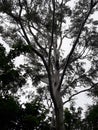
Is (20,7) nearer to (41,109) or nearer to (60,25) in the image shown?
(60,25)

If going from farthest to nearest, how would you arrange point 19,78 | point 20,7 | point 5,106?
point 20,7 < point 19,78 < point 5,106

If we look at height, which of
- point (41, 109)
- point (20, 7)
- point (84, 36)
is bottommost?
point (41, 109)

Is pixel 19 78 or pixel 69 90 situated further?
pixel 69 90

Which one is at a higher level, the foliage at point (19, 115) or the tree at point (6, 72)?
the tree at point (6, 72)

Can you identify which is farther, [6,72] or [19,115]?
[6,72]

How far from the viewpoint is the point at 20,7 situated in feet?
27.2

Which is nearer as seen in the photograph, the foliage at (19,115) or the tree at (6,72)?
the foliage at (19,115)

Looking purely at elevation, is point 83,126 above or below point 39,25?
below

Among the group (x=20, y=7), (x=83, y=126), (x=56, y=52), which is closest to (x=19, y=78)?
(x=20, y=7)

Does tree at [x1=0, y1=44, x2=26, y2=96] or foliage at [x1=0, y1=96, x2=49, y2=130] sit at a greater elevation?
tree at [x1=0, y1=44, x2=26, y2=96]

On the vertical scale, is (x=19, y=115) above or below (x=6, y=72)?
below

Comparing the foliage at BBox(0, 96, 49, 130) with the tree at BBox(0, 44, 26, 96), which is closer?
the foliage at BBox(0, 96, 49, 130)

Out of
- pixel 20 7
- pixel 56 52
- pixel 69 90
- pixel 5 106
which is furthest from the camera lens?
pixel 69 90

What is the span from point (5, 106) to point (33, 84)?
7.01 meters
